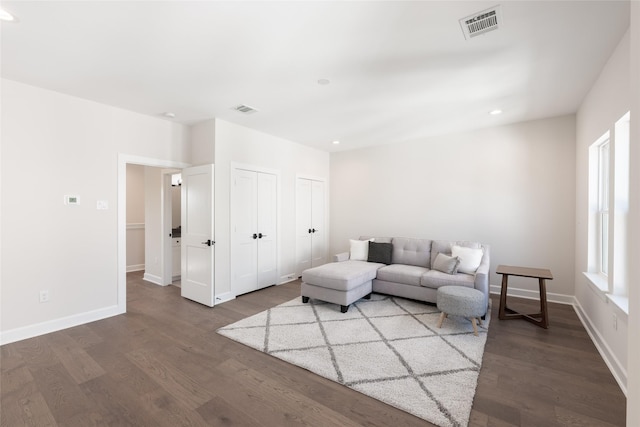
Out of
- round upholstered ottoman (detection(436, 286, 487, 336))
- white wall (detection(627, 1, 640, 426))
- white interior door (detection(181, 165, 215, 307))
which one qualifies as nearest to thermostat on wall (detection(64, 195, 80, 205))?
white interior door (detection(181, 165, 215, 307))

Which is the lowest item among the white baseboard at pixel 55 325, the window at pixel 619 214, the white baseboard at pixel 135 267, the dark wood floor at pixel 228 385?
the dark wood floor at pixel 228 385

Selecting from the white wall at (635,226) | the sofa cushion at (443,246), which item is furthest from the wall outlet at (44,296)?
the sofa cushion at (443,246)

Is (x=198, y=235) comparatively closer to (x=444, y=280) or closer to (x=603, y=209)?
(x=444, y=280)

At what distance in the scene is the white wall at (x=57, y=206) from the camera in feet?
9.71

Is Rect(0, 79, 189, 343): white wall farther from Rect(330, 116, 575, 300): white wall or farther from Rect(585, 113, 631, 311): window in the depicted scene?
Rect(585, 113, 631, 311): window

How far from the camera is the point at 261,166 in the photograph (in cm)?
486

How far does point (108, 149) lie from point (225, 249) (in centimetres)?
198

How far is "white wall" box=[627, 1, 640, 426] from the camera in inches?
40.1

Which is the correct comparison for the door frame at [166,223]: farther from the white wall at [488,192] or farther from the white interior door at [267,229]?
the white wall at [488,192]

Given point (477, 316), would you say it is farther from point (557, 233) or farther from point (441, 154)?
point (441, 154)

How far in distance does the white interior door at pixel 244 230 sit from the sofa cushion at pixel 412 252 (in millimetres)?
2401

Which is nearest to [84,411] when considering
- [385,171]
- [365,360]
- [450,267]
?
[365,360]

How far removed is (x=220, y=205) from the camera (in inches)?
165

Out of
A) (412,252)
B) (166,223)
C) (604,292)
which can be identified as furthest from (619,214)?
(166,223)
